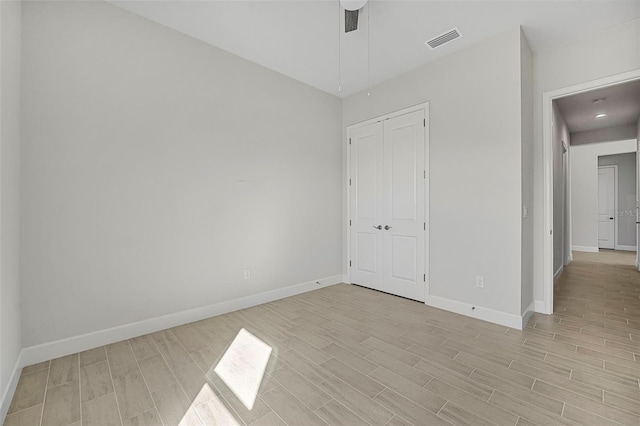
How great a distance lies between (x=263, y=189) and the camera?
362 centimetres

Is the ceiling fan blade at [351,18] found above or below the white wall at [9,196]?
above

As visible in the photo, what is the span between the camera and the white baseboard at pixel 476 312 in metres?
2.80

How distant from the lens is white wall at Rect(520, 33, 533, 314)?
2.83 meters

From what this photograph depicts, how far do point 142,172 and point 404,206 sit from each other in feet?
10.0

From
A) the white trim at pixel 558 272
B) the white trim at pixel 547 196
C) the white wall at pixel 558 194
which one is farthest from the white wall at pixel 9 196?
the white trim at pixel 558 272

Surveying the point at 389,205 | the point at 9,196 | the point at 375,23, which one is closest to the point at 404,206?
the point at 389,205

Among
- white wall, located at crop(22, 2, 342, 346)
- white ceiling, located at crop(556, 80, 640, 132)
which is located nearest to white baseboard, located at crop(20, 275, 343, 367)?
white wall, located at crop(22, 2, 342, 346)

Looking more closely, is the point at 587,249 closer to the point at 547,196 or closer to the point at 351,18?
the point at 547,196

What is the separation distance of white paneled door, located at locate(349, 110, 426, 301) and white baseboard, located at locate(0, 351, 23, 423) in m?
3.64

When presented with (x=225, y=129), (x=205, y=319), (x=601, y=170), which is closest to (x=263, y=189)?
(x=225, y=129)

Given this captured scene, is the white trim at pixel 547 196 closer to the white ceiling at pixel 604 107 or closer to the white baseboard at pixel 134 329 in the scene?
the white ceiling at pixel 604 107

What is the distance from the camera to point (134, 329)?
2.61 metres

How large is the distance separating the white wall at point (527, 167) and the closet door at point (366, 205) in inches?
66.2

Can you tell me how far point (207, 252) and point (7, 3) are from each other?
235cm
